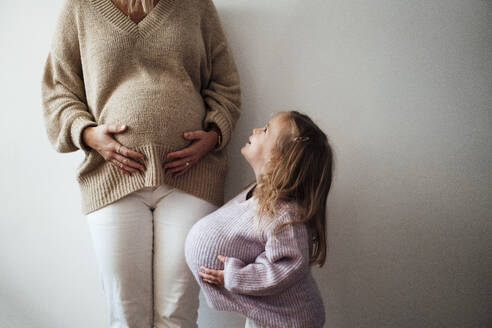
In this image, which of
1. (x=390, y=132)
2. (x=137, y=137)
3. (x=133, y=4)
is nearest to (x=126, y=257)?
(x=137, y=137)

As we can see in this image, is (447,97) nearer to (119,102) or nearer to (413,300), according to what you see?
(413,300)

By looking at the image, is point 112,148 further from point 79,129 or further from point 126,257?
point 126,257

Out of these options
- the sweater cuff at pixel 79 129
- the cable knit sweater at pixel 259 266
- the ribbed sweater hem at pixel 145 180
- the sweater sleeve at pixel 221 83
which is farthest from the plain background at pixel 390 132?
the sweater cuff at pixel 79 129

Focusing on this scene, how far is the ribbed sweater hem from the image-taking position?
2.91ft

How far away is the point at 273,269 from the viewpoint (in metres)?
0.77

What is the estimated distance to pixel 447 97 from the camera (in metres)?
1.08

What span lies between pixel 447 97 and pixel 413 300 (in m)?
0.71

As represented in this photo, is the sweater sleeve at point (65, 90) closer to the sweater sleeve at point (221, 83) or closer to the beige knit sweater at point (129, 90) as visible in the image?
the beige knit sweater at point (129, 90)

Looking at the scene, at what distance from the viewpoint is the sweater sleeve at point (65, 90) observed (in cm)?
92

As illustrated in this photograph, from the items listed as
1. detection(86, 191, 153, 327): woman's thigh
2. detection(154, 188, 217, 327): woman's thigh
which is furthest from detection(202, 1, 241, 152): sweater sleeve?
detection(86, 191, 153, 327): woman's thigh

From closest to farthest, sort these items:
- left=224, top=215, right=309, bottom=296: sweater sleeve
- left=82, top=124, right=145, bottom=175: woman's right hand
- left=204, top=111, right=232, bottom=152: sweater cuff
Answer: left=224, top=215, right=309, bottom=296: sweater sleeve → left=82, top=124, right=145, bottom=175: woman's right hand → left=204, top=111, right=232, bottom=152: sweater cuff

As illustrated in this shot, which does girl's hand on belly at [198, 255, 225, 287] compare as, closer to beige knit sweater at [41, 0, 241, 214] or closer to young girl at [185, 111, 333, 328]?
young girl at [185, 111, 333, 328]

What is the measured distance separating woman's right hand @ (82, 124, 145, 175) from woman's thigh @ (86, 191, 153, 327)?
91 mm

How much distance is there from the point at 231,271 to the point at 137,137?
0.44 m
